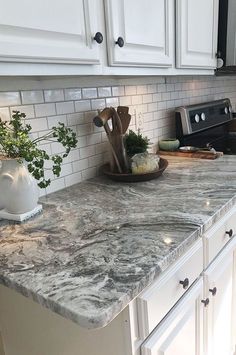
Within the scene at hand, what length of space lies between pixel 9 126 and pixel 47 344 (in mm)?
720

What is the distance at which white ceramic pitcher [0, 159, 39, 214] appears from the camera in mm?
979

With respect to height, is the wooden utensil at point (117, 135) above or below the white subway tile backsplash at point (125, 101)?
below

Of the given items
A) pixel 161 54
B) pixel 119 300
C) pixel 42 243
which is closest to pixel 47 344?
pixel 42 243

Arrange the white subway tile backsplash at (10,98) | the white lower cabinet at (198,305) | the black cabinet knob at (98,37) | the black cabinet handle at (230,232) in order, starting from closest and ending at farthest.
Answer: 1. the white lower cabinet at (198,305)
2. the black cabinet knob at (98,37)
3. the white subway tile backsplash at (10,98)
4. the black cabinet handle at (230,232)

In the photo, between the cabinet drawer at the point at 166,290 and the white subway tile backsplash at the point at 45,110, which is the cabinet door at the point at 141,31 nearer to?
the white subway tile backsplash at the point at 45,110

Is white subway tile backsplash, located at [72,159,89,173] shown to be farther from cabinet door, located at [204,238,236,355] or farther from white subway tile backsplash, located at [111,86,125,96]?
cabinet door, located at [204,238,236,355]

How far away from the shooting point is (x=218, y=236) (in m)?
1.07

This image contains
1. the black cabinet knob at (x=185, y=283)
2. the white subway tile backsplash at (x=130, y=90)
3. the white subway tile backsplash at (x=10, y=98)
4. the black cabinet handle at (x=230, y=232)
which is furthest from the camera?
the white subway tile backsplash at (x=130, y=90)

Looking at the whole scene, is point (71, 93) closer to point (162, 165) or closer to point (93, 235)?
point (162, 165)

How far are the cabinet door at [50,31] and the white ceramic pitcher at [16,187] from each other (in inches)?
13.4

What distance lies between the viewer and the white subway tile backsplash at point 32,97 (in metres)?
1.14

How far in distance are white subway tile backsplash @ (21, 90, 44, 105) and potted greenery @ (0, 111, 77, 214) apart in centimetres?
16

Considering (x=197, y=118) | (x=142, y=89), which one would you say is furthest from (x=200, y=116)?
(x=142, y=89)

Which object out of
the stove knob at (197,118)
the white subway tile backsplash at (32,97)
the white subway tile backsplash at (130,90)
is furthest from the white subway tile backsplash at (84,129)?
the stove knob at (197,118)
